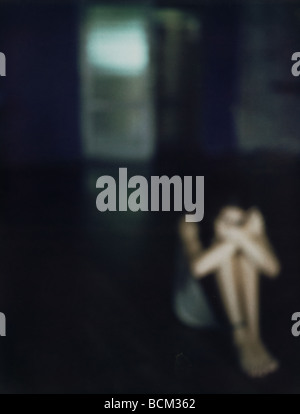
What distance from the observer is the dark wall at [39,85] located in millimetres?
2793

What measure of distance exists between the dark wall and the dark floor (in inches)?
5.6

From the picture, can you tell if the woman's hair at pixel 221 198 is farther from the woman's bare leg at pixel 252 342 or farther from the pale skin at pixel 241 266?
the woman's bare leg at pixel 252 342

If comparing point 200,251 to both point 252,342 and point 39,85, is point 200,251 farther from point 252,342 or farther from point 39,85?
point 39,85

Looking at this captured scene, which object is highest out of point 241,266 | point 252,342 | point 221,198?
point 221,198

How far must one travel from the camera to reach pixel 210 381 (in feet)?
10.1

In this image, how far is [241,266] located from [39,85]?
4.76 ft

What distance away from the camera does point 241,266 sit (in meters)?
2.99

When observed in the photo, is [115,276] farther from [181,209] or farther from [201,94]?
[201,94]

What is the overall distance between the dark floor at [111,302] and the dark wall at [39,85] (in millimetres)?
142

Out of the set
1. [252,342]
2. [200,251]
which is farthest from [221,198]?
[252,342]

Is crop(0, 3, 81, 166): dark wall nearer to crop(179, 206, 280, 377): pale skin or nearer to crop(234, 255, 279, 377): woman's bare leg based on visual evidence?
crop(179, 206, 280, 377): pale skin

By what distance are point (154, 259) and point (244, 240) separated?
1.68ft

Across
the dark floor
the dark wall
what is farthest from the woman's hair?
the dark wall
